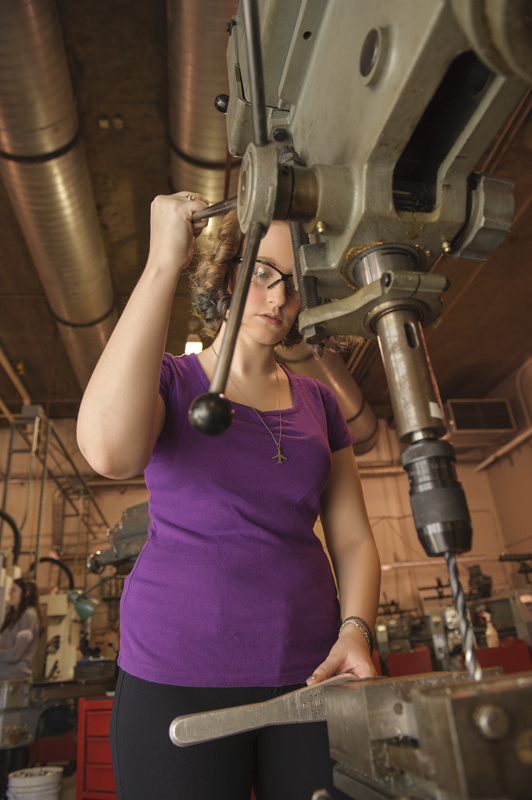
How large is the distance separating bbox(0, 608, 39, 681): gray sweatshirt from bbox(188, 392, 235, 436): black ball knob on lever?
3390 millimetres

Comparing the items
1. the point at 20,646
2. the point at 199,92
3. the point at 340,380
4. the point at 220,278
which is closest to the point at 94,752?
the point at 20,646

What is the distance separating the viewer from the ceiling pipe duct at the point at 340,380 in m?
3.58

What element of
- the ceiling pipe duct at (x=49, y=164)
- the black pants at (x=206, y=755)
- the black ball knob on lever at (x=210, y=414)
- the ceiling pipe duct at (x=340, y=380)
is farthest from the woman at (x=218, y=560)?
the ceiling pipe duct at (x=340, y=380)

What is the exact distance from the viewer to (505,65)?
1.30 ft

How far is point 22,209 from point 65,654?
3.15m

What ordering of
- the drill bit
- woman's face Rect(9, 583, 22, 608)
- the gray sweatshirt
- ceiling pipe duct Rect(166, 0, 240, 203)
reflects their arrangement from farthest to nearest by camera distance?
woman's face Rect(9, 583, 22, 608) → the gray sweatshirt → ceiling pipe duct Rect(166, 0, 240, 203) → the drill bit

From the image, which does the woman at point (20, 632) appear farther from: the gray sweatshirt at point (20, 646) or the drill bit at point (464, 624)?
the drill bit at point (464, 624)

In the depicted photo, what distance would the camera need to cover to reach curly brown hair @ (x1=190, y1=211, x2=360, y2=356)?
2.86ft

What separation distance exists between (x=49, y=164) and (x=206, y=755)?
94.8 inches

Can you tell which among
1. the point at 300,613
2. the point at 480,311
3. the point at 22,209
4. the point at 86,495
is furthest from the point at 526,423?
the point at 300,613

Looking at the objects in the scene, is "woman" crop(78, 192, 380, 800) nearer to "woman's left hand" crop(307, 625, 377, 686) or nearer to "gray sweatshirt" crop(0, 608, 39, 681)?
"woman's left hand" crop(307, 625, 377, 686)

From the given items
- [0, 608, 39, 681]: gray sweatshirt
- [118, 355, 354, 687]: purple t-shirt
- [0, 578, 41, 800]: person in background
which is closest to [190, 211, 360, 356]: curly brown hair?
[118, 355, 354, 687]: purple t-shirt

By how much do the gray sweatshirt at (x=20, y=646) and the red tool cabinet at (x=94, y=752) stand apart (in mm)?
1079

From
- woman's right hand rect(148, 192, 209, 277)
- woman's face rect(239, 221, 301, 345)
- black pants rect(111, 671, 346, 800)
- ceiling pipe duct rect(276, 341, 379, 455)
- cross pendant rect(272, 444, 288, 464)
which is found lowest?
black pants rect(111, 671, 346, 800)
